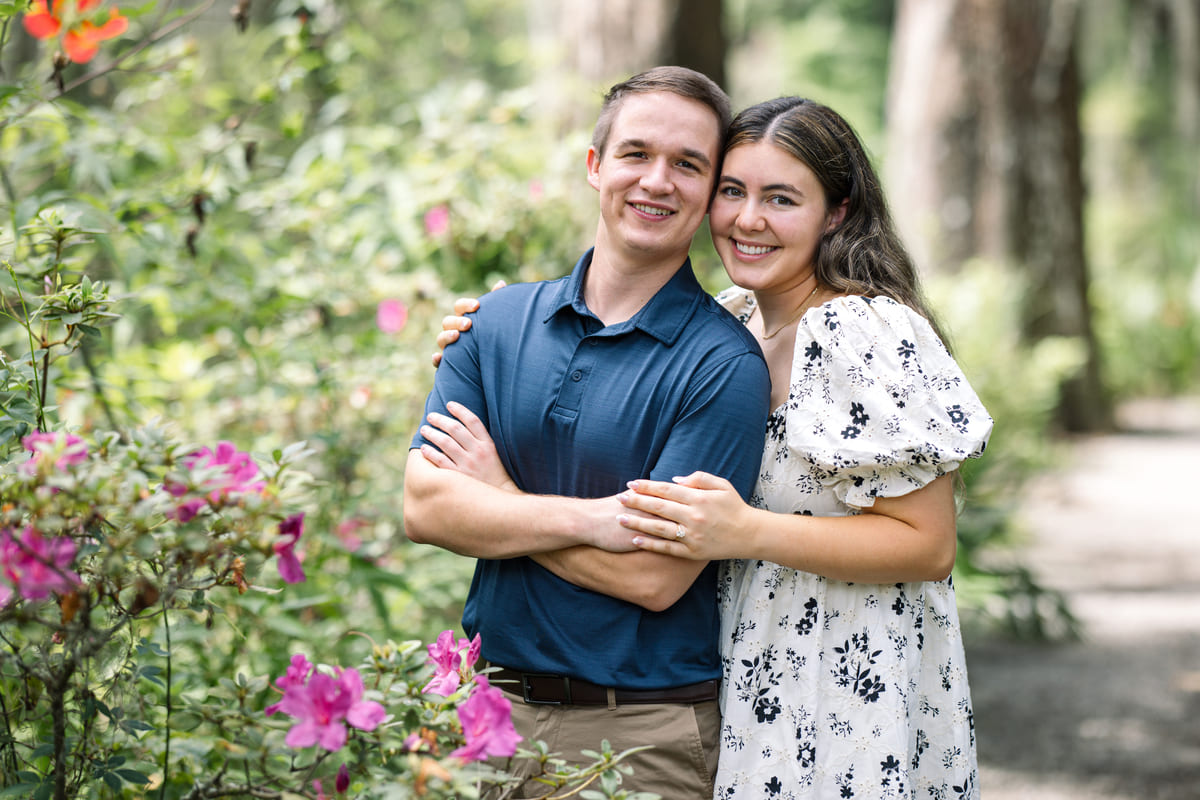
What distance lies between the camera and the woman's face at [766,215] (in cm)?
216

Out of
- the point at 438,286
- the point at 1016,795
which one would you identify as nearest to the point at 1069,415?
the point at 1016,795

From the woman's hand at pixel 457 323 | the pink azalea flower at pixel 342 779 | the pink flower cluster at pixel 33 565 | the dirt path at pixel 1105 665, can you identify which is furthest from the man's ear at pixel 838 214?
the dirt path at pixel 1105 665

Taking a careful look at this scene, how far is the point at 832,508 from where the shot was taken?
82.4 inches

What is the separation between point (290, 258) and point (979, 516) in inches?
131

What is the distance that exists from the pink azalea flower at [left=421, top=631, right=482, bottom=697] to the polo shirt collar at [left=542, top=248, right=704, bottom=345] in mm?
695

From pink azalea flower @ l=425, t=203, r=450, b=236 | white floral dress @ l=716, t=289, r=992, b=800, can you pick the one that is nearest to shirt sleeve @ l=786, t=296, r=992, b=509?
white floral dress @ l=716, t=289, r=992, b=800

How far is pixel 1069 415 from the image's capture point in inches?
428

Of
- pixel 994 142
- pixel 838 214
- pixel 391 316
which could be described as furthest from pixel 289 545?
pixel 994 142

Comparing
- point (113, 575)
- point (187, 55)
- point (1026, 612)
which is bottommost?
point (1026, 612)

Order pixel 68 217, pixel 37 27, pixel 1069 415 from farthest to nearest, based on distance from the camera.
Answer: pixel 1069 415 < pixel 37 27 < pixel 68 217

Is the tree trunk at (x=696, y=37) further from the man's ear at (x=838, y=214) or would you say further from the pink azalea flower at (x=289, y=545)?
the pink azalea flower at (x=289, y=545)

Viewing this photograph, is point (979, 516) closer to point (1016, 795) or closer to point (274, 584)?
point (1016, 795)

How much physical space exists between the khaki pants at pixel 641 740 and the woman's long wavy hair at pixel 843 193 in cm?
89

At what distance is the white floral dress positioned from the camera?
198 cm
